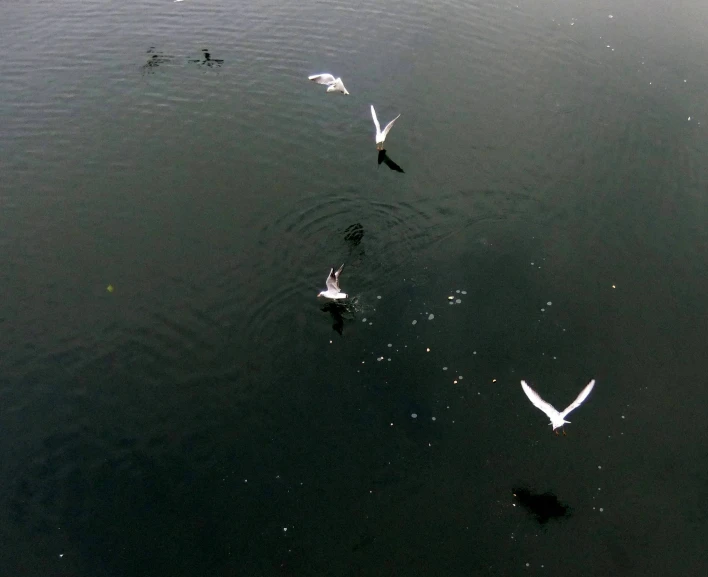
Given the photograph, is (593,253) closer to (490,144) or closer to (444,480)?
(490,144)

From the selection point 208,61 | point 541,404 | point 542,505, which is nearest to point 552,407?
point 541,404

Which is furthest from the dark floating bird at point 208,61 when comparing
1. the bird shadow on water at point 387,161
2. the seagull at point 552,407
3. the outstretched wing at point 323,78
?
the seagull at point 552,407

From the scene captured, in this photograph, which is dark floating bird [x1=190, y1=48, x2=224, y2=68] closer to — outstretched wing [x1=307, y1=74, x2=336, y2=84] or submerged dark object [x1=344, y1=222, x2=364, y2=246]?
outstretched wing [x1=307, y1=74, x2=336, y2=84]

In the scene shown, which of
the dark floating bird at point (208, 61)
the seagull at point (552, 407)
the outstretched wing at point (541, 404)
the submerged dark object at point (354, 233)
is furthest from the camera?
the dark floating bird at point (208, 61)

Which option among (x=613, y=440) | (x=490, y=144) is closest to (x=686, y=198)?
(x=490, y=144)

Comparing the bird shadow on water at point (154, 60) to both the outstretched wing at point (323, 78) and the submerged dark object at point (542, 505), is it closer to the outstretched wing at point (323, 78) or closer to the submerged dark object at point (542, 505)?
the outstretched wing at point (323, 78)

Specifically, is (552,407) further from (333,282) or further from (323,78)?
(323,78)
